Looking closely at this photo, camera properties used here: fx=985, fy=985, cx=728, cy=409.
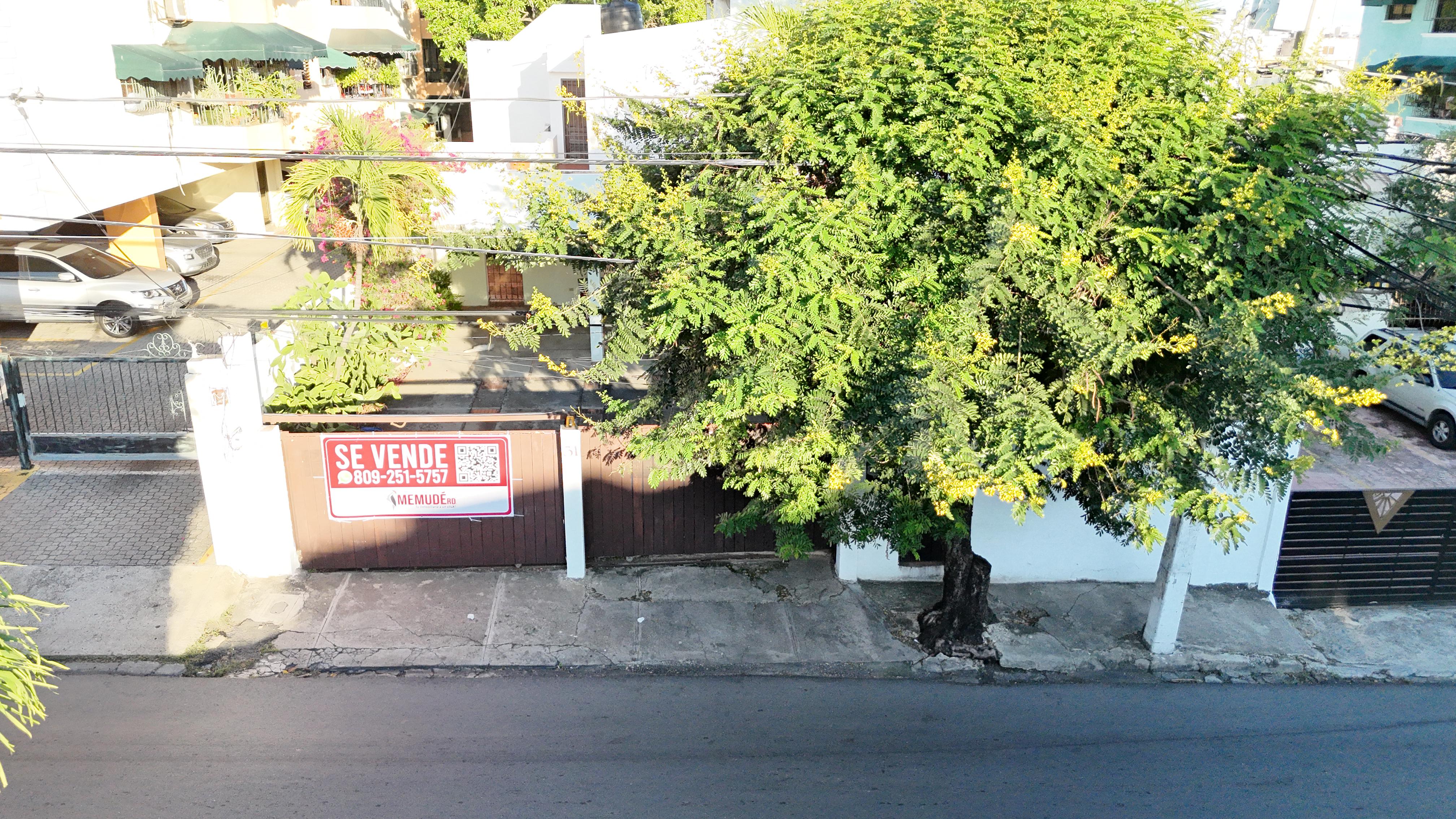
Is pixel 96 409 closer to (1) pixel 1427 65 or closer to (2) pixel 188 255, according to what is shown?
(2) pixel 188 255

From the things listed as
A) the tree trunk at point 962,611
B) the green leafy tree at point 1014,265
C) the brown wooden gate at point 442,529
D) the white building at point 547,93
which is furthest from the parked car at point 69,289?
the tree trunk at point 962,611

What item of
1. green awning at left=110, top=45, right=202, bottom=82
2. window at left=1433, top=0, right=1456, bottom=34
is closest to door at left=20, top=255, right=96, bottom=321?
green awning at left=110, top=45, right=202, bottom=82

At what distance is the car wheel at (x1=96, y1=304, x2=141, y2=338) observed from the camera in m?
17.6

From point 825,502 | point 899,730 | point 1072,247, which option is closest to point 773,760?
point 899,730

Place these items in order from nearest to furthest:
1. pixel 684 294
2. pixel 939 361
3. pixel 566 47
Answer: pixel 939 361, pixel 684 294, pixel 566 47

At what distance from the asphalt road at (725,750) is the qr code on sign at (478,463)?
2.26 metres

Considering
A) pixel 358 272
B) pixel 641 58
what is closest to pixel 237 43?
pixel 358 272

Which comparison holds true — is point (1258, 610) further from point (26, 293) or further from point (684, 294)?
point (26, 293)

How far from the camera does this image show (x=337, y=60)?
24.4 metres

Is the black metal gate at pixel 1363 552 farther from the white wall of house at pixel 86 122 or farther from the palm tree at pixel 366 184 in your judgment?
the white wall of house at pixel 86 122

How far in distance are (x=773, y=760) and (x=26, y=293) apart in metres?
16.5

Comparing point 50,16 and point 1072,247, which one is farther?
point 50,16

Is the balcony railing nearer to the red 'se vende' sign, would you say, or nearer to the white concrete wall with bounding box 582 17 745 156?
the white concrete wall with bounding box 582 17 745 156

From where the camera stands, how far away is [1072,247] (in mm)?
7109
